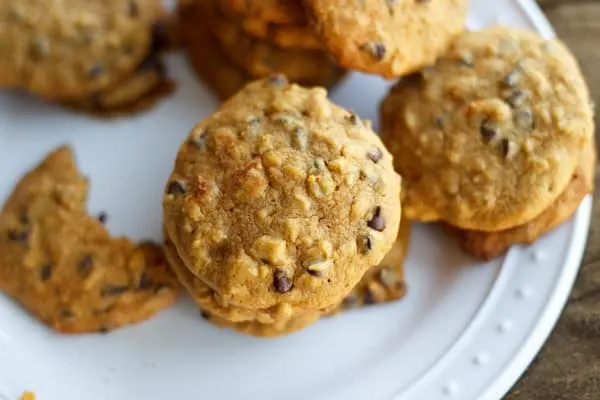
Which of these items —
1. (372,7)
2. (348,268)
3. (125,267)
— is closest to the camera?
(348,268)

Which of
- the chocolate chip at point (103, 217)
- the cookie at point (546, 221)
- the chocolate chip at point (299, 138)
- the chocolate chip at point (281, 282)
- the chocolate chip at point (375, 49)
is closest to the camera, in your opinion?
the chocolate chip at point (281, 282)

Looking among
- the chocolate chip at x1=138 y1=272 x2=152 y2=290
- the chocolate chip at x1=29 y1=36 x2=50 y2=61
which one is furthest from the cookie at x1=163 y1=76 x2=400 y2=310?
the chocolate chip at x1=29 y1=36 x2=50 y2=61

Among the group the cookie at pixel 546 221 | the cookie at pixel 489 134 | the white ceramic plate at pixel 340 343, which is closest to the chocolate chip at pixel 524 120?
the cookie at pixel 489 134

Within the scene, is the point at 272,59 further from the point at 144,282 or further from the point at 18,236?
the point at 18,236

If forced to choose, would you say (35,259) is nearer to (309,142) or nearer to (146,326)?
(146,326)

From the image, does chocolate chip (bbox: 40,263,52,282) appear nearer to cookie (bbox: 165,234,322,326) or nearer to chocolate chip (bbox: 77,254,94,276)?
chocolate chip (bbox: 77,254,94,276)

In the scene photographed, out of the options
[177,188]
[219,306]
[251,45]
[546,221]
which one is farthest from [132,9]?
[546,221]

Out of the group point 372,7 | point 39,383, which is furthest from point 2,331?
point 372,7

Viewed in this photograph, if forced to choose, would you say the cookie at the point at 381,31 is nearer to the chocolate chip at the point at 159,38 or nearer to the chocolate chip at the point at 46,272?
the chocolate chip at the point at 159,38
